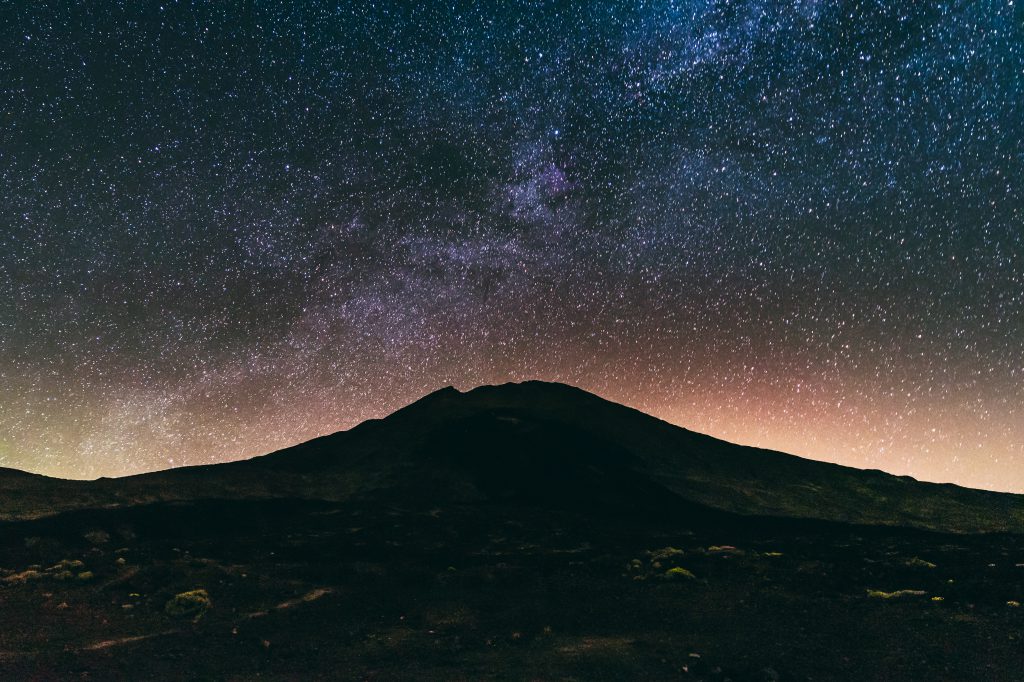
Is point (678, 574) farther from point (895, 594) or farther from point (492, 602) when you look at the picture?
point (492, 602)

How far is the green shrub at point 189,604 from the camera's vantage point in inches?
754

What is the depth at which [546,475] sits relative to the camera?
169ft

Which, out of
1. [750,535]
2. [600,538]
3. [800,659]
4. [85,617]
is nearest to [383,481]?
[600,538]

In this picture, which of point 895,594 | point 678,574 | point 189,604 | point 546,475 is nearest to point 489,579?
point 678,574

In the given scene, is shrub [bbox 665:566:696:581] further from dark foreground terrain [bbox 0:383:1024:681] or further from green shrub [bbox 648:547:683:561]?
green shrub [bbox 648:547:683:561]

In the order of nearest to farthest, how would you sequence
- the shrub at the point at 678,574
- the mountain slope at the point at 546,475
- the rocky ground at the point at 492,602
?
the rocky ground at the point at 492,602 < the shrub at the point at 678,574 < the mountain slope at the point at 546,475

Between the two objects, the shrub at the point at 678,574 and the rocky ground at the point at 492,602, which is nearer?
the rocky ground at the point at 492,602

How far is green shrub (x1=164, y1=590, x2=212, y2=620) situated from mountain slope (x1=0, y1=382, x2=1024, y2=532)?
802 inches

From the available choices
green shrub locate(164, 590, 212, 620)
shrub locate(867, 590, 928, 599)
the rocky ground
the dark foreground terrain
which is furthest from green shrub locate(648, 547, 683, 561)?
green shrub locate(164, 590, 212, 620)

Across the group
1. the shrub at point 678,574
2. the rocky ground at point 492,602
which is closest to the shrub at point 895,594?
the rocky ground at point 492,602

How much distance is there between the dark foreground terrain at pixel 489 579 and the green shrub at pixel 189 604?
0.29 ft

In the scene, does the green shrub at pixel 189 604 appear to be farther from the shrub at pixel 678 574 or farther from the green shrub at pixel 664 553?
the green shrub at pixel 664 553

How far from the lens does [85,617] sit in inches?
729

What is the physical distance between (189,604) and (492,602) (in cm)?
955
